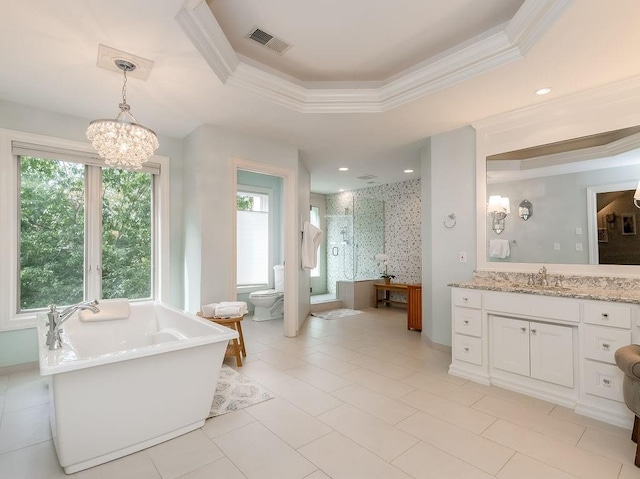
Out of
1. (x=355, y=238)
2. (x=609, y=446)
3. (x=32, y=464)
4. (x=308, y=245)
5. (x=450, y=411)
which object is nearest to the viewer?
(x=32, y=464)

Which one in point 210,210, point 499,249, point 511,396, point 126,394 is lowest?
point 511,396

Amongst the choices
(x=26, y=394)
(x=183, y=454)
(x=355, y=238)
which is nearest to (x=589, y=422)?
Result: (x=183, y=454)

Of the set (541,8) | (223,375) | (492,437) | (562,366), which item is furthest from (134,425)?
(541,8)

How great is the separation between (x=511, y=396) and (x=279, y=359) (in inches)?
87.2

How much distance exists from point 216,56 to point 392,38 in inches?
53.6

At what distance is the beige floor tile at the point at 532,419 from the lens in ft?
6.98

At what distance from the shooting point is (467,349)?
307 cm

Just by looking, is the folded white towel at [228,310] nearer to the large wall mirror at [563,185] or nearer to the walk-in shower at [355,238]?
the large wall mirror at [563,185]

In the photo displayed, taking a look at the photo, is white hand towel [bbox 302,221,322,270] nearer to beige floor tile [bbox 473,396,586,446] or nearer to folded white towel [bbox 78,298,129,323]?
folded white towel [bbox 78,298,129,323]

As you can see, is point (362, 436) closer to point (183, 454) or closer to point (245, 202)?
point (183, 454)

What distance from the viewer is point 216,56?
2404mm

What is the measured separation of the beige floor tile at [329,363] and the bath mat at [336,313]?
2.04 meters

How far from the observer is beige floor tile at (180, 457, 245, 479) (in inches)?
68.0

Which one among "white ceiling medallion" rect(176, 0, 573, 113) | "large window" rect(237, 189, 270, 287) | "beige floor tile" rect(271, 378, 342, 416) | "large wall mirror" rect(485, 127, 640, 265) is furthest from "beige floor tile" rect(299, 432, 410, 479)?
"large window" rect(237, 189, 270, 287)
